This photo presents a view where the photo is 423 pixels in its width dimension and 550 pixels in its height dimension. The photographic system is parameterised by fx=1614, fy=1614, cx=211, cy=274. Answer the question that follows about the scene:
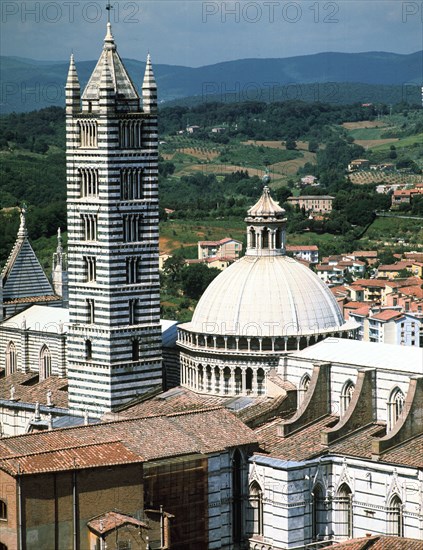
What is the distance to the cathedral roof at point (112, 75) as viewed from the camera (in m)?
42.0

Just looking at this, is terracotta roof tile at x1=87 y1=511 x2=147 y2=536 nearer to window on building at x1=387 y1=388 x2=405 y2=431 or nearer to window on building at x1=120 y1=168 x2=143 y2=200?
window on building at x1=387 y1=388 x2=405 y2=431

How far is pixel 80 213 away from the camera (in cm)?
4241

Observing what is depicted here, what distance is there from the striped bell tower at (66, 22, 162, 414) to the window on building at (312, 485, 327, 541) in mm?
7311

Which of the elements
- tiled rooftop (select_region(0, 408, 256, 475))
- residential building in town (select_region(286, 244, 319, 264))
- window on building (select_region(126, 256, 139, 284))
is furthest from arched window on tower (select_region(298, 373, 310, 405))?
residential building in town (select_region(286, 244, 319, 264))

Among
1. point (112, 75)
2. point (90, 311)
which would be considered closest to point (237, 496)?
point (90, 311)

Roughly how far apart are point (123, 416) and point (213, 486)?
5.93m

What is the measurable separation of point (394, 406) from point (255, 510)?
13.6 feet

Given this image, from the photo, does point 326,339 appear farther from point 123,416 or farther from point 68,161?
point 68,161

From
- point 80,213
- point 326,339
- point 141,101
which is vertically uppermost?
point 141,101

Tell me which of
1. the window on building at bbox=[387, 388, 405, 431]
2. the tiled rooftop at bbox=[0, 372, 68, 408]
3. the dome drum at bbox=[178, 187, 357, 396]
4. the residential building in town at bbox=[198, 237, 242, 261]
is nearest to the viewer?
the window on building at bbox=[387, 388, 405, 431]

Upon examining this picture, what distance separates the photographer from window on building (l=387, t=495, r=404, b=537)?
3572 centimetres

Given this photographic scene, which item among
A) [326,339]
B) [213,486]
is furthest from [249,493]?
[326,339]

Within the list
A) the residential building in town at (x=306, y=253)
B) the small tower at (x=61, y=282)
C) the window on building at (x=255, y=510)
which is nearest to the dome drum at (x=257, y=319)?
the window on building at (x=255, y=510)

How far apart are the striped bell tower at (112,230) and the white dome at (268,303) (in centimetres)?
163
